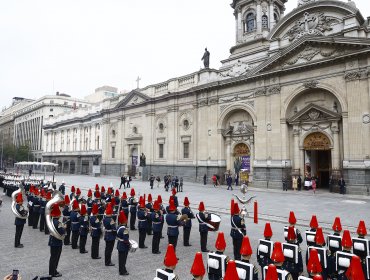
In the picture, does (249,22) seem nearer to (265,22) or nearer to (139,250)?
(265,22)

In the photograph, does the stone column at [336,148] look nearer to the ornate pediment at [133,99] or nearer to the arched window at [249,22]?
the arched window at [249,22]

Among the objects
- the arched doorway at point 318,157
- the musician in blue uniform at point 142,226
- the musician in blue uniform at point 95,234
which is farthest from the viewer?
the arched doorway at point 318,157

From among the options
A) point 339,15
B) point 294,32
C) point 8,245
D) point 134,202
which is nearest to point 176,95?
point 294,32

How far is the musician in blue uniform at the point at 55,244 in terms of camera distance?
296 inches

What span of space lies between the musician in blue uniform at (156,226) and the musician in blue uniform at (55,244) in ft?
9.81

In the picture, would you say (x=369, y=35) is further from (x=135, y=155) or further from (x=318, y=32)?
(x=135, y=155)

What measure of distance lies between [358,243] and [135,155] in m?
41.3

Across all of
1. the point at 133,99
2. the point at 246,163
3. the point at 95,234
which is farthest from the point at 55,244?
the point at 133,99

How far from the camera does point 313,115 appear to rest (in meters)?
28.0

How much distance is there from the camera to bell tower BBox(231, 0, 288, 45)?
38.9m

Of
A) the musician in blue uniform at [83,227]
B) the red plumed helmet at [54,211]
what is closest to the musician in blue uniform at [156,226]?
the musician in blue uniform at [83,227]

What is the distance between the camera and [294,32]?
30984 millimetres

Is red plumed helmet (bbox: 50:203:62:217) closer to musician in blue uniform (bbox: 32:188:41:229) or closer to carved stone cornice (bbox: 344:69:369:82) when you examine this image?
musician in blue uniform (bbox: 32:188:41:229)

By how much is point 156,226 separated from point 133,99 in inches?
1555
